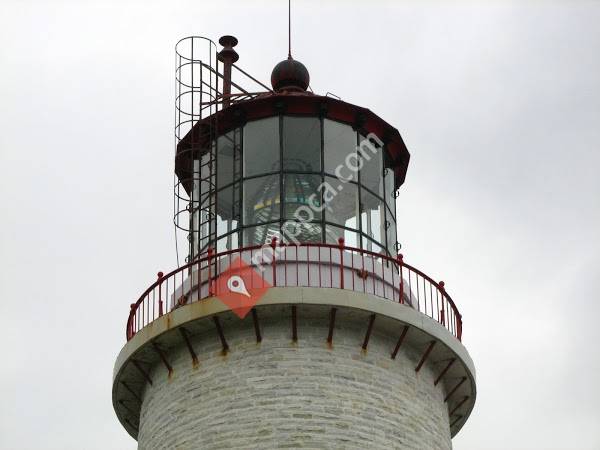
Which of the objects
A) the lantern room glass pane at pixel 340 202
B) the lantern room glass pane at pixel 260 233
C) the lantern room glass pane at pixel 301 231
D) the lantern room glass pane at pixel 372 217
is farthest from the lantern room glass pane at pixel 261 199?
the lantern room glass pane at pixel 372 217

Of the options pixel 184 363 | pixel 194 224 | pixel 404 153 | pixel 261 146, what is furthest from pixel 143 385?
pixel 404 153

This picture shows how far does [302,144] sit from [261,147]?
0.72m

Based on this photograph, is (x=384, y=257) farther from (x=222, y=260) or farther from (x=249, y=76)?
(x=249, y=76)

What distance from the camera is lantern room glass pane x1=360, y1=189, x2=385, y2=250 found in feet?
82.1

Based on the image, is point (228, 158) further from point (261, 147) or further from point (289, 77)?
point (289, 77)

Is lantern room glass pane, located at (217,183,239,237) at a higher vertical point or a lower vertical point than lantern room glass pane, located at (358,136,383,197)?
lower

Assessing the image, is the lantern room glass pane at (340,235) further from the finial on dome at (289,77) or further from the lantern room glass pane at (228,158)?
the finial on dome at (289,77)

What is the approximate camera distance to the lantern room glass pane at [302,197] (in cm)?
2455

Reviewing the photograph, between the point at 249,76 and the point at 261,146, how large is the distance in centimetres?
341

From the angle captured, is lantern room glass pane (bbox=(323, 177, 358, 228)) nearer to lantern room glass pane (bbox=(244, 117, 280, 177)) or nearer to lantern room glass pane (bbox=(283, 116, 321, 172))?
lantern room glass pane (bbox=(283, 116, 321, 172))

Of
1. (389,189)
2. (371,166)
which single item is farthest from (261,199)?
(389,189)

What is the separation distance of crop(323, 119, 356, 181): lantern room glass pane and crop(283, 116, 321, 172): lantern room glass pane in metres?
0.16

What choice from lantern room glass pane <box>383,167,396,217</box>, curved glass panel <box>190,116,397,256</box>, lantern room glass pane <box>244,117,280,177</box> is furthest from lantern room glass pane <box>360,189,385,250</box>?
lantern room glass pane <box>244,117,280,177</box>

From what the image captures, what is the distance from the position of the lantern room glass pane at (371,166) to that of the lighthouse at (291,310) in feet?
0.10
